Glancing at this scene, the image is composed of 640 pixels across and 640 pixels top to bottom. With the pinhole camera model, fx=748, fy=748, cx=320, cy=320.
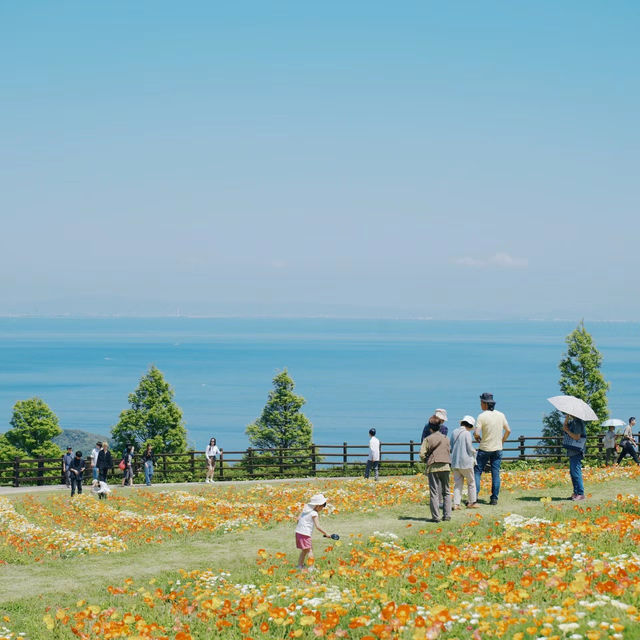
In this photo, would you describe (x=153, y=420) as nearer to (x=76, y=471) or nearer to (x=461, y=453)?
(x=76, y=471)

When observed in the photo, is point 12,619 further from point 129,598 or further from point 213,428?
point 213,428

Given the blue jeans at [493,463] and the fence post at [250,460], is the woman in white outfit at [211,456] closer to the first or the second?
the fence post at [250,460]

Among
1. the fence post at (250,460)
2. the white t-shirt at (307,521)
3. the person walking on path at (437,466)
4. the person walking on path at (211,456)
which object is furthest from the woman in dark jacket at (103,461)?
the white t-shirt at (307,521)

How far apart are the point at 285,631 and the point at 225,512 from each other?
12215 mm

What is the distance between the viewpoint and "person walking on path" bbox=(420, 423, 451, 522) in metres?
14.5

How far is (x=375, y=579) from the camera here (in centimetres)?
1030

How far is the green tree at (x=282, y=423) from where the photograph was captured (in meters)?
49.9

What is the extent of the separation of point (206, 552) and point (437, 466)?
4700 millimetres

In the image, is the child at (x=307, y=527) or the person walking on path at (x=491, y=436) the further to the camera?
the person walking on path at (x=491, y=436)

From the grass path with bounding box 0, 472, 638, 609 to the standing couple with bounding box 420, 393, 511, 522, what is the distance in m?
0.45

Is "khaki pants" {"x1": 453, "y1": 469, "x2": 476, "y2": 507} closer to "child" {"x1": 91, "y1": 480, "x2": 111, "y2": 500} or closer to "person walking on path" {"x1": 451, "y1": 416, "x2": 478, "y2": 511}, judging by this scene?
"person walking on path" {"x1": 451, "y1": 416, "x2": 478, "y2": 511}

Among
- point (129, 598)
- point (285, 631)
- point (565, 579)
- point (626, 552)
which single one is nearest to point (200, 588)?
point (129, 598)

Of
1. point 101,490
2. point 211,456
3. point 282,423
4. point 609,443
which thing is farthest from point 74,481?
point 282,423

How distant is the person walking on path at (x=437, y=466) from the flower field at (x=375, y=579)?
47cm
